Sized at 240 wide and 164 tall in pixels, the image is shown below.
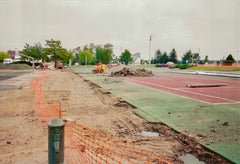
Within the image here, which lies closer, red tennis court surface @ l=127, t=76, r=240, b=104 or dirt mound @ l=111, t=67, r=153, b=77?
red tennis court surface @ l=127, t=76, r=240, b=104

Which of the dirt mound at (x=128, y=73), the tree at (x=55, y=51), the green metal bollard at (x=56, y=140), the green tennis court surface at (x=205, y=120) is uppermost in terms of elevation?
the tree at (x=55, y=51)

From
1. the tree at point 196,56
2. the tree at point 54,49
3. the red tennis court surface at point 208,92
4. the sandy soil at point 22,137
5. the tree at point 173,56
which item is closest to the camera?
the sandy soil at point 22,137

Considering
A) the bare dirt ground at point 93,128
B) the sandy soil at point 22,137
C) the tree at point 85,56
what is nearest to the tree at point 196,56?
the tree at point 85,56

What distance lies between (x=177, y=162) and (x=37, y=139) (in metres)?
3.68

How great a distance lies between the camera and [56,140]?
9.36 ft

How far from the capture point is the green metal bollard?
280 cm

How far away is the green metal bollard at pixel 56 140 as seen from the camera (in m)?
2.80

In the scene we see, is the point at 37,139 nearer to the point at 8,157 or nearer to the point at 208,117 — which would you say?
the point at 8,157

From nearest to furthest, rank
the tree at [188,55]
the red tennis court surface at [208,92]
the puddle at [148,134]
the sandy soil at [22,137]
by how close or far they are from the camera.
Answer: the sandy soil at [22,137] < the puddle at [148,134] < the red tennis court surface at [208,92] < the tree at [188,55]

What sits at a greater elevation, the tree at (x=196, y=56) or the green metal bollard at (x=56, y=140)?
the tree at (x=196, y=56)

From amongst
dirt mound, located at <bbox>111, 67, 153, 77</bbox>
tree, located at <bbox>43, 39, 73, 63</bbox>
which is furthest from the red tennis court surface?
tree, located at <bbox>43, 39, 73, 63</bbox>

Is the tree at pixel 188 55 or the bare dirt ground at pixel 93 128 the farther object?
the tree at pixel 188 55

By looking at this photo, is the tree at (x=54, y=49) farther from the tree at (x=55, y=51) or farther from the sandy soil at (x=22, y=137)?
the sandy soil at (x=22, y=137)

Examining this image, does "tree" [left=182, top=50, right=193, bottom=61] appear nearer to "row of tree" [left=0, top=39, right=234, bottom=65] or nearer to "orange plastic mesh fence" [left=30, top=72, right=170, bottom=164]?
"row of tree" [left=0, top=39, right=234, bottom=65]
